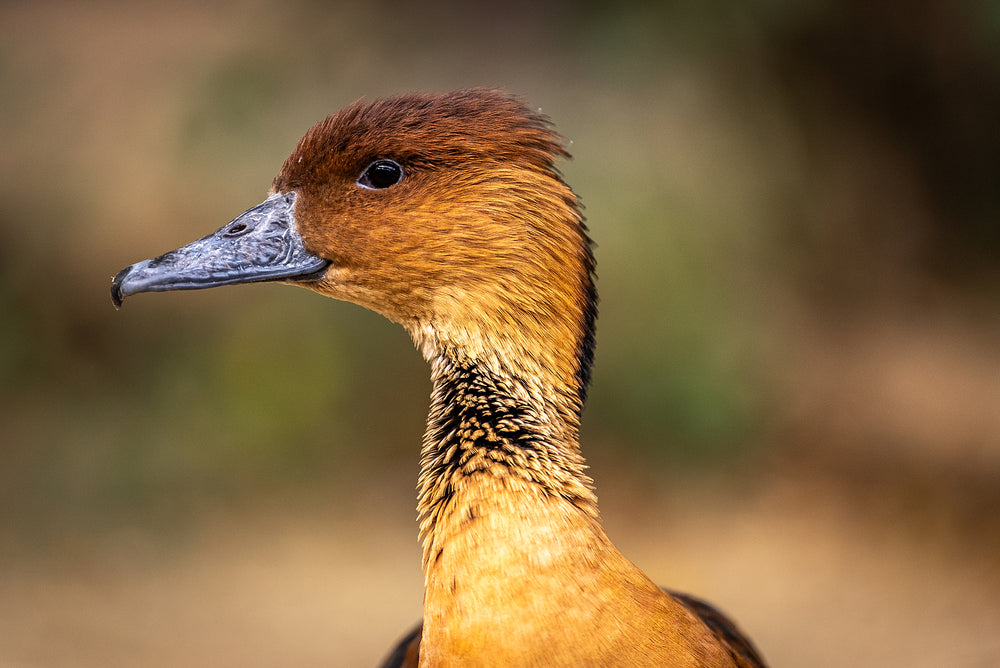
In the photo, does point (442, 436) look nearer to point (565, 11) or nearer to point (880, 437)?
point (880, 437)

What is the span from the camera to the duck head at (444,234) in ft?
6.96

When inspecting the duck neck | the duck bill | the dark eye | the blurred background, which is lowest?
the duck neck

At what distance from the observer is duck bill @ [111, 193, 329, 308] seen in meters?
2.09

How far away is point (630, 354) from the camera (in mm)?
5242

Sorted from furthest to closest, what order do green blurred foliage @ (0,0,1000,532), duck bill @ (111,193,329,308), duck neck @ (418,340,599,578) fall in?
green blurred foliage @ (0,0,1000,532), duck bill @ (111,193,329,308), duck neck @ (418,340,599,578)

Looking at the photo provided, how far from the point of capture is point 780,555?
16.5 feet

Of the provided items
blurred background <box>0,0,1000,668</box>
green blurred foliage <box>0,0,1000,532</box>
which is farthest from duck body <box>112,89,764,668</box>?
green blurred foliage <box>0,0,1000,532</box>

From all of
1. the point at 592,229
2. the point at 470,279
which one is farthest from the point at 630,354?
the point at 470,279

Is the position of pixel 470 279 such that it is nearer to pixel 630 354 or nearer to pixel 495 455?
pixel 495 455

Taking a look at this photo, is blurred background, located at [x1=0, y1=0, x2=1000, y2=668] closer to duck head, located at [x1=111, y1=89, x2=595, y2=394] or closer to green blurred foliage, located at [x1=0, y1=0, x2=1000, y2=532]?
green blurred foliage, located at [x1=0, y1=0, x2=1000, y2=532]

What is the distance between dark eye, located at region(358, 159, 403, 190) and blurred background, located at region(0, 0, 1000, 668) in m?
3.00

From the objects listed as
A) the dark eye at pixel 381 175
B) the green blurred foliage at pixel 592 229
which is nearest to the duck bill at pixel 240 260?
the dark eye at pixel 381 175

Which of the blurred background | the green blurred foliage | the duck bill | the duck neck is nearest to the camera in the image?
the duck neck

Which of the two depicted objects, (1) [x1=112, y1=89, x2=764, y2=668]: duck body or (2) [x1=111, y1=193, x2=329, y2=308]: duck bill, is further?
(2) [x1=111, y1=193, x2=329, y2=308]: duck bill
